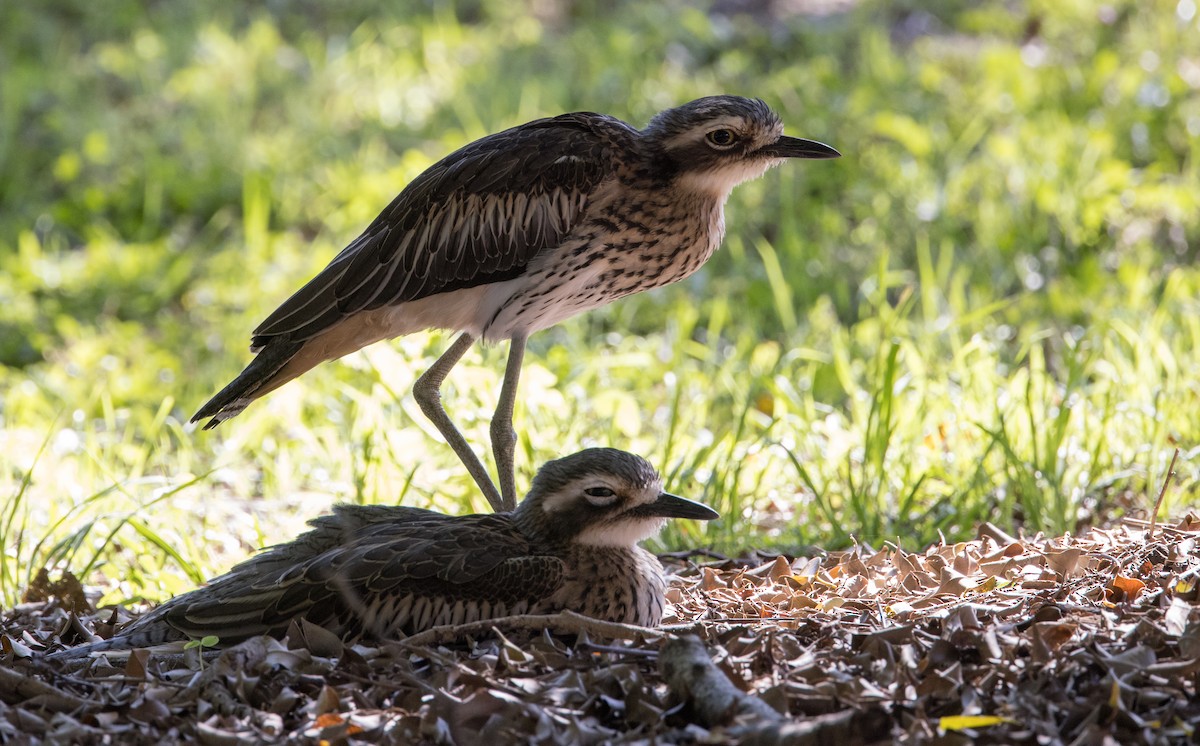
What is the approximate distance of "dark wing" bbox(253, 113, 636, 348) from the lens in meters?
4.65

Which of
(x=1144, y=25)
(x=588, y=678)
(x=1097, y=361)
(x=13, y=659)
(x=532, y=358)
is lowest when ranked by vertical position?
(x=588, y=678)

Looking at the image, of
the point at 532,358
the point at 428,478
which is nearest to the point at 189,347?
the point at 532,358

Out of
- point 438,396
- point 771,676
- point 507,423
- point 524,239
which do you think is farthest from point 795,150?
point 771,676

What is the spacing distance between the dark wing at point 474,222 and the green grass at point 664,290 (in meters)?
0.67

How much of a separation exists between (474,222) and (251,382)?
0.95m

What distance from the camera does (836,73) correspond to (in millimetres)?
9602

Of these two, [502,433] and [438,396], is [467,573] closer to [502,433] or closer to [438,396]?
[502,433]

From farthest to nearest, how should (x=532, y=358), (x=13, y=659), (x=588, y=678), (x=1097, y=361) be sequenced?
1. (x=532, y=358)
2. (x=1097, y=361)
3. (x=13, y=659)
4. (x=588, y=678)

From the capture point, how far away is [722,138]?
477 centimetres

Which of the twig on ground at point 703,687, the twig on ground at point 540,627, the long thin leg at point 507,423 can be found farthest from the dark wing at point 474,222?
the twig on ground at point 703,687

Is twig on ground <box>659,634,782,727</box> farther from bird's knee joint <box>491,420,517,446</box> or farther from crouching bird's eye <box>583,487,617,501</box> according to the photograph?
bird's knee joint <box>491,420,517,446</box>

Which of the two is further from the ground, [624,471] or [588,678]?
[624,471]

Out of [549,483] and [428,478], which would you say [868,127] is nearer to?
[428,478]

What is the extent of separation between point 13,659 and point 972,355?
159 inches
